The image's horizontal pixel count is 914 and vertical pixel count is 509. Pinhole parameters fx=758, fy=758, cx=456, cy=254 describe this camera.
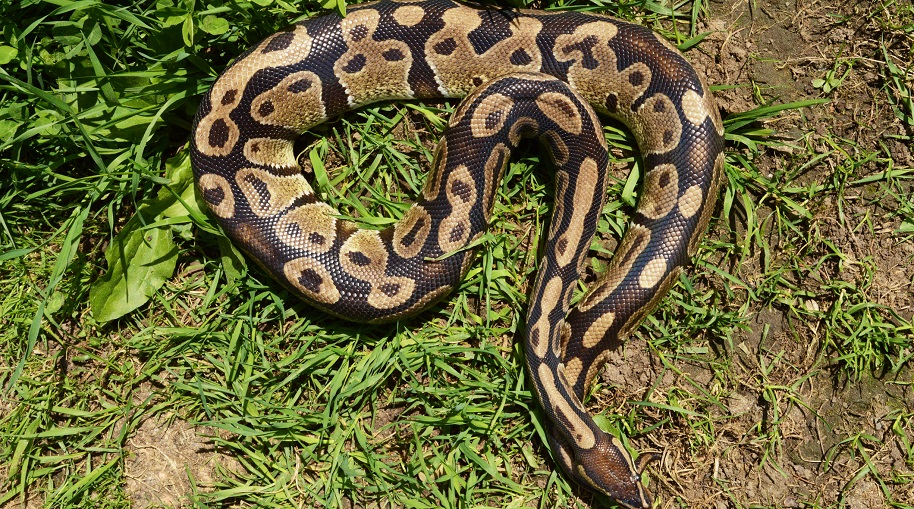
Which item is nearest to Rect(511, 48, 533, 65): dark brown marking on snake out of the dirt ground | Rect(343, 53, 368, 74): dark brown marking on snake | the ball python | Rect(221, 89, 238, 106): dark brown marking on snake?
the ball python

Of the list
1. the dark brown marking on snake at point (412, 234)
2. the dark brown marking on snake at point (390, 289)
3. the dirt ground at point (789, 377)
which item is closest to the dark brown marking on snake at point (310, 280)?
the dark brown marking on snake at point (390, 289)

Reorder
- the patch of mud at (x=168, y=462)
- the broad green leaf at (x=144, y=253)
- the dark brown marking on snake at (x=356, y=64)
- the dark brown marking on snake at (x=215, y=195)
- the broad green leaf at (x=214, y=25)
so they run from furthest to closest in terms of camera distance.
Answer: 1. the patch of mud at (x=168, y=462)
2. the broad green leaf at (x=144, y=253)
3. the dark brown marking on snake at (x=356, y=64)
4. the dark brown marking on snake at (x=215, y=195)
5. the broad green leaf at (x=214, y=25)

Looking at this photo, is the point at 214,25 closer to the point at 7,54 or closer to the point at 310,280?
the point at 7,54

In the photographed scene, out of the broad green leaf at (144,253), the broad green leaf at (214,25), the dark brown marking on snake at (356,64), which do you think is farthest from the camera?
the broad green leaf at (144,253)

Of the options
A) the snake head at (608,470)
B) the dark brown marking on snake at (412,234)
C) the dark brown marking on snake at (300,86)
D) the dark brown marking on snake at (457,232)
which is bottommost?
the snake head at (608,470)

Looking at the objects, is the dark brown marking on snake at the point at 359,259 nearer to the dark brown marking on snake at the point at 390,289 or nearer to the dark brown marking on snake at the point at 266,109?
the dark brown marking on snake at the point at 390,289

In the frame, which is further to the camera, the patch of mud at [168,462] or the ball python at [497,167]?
the patch of mud at [168,462]

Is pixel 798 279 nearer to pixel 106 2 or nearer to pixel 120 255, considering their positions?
pixel 120 255
